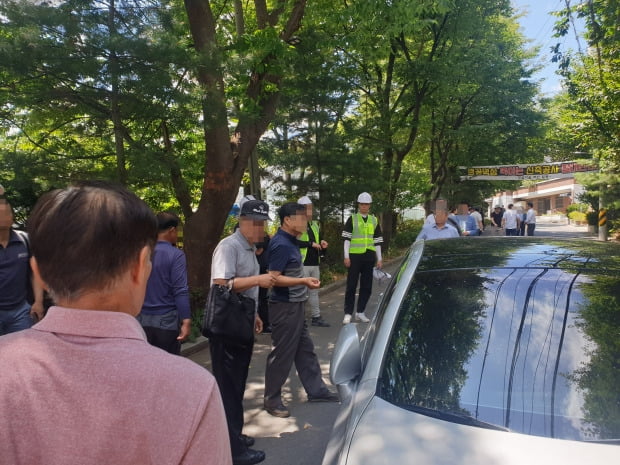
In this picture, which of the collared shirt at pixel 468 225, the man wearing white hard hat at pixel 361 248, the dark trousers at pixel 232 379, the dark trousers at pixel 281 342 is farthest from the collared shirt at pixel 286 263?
the collared shirt at pixel 468 225

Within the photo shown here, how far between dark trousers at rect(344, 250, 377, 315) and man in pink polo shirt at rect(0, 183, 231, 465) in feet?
21.0

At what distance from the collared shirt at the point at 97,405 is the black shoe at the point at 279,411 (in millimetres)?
3502

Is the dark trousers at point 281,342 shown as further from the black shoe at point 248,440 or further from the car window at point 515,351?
the car window at point 515,351

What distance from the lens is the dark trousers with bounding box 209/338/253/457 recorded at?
11.1 feet

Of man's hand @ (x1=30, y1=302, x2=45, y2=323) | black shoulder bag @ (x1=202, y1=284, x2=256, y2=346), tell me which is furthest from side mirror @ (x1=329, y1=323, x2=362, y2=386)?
man's hand @ (x1=30, y1=302, x2=45, y2=323)

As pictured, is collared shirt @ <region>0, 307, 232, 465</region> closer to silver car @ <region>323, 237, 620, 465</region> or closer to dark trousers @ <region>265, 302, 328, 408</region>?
silver car @ <region>323, 237, 620, 465</region>

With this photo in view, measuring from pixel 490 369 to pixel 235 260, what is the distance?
2.02m

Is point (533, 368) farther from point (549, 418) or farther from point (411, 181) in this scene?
point (411, 181)

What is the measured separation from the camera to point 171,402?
83cm

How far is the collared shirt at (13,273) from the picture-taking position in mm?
3857

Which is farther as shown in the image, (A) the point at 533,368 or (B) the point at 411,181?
(B) the point at 411,181

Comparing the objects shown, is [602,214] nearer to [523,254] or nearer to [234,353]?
[523,254]

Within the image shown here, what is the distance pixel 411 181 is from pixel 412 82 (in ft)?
12.8

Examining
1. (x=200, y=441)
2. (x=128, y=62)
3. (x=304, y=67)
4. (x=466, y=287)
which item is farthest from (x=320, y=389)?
(x=304, y=67)
